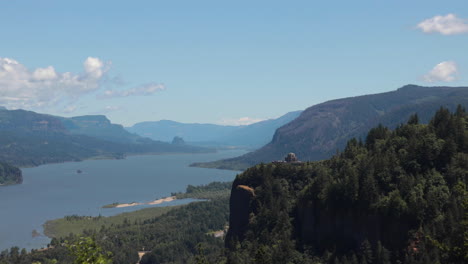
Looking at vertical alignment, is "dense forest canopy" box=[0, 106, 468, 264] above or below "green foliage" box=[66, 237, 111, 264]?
below

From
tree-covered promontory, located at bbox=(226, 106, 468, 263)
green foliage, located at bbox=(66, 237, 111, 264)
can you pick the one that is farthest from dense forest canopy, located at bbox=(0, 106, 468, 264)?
green foliage, located at bbox=(66, 237, 111, 264)

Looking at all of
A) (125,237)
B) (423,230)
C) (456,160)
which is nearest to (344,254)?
(423,230)

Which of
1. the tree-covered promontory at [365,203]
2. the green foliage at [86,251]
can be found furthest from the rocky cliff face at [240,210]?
the green foliage at [86,251]

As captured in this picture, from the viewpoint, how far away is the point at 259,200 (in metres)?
108

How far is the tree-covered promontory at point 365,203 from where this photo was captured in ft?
249

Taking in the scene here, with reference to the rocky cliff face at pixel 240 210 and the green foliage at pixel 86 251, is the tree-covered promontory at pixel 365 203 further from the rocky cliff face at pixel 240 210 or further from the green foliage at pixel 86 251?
the green foliage at pixel 86 251

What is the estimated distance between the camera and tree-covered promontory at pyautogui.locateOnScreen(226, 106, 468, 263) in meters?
76.0

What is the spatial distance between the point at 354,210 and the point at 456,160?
59.2ft

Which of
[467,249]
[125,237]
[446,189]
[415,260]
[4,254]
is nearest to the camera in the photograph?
[467,249]

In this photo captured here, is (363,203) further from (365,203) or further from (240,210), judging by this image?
(240,210)

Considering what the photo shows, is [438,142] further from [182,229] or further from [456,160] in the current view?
[182,229]

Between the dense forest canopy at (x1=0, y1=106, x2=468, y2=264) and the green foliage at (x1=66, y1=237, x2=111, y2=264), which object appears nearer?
the green foliage at (x1=66, y1=237, x2=111, y2=264)

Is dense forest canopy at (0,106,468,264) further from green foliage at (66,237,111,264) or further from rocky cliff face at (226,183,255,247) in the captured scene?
green foliage at (66,237,111,264)

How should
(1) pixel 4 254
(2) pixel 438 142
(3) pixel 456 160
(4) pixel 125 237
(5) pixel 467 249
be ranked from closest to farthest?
(5) pixel 467 249 < (3) pixel 456 160 < (2) pixel 438 142 < (1) pixel 4 254 < (4) pixel 125 237
